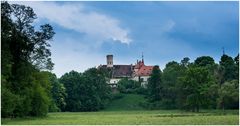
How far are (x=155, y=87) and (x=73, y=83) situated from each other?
1931 cm

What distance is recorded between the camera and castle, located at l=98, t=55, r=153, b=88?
16325 cm

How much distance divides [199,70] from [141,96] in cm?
3533

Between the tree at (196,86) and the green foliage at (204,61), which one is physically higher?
the green foliage at (204,61)

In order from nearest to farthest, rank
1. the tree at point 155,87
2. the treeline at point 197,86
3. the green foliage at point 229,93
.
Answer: the green foliage at point 229,93 < the treeline at point 197,86 < the tree at point 155,87

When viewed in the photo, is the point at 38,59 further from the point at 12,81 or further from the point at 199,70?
the point at 199,70

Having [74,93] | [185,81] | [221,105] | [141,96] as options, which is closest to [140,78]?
[141,96]

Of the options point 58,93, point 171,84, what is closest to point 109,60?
point 171,84

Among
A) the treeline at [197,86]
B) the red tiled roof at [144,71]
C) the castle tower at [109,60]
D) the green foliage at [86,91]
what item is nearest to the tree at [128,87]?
the green foliage at [86,91]

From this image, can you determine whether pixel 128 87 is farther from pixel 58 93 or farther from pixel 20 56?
pixel 20 56

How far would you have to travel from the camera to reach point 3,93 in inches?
1731

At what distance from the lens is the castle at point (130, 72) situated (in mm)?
163250

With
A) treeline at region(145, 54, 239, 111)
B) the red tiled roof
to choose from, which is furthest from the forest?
the red tiled roof

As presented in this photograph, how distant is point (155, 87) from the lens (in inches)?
4717

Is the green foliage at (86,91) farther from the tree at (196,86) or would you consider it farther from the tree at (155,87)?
the tree at (196,86)
